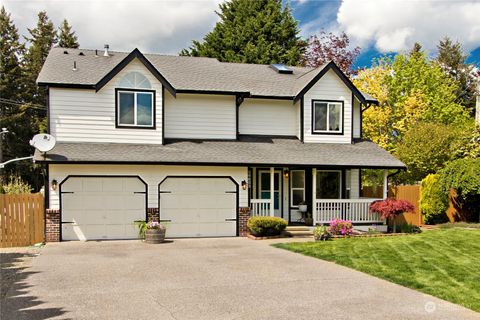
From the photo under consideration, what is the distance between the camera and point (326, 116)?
20625 millimetres

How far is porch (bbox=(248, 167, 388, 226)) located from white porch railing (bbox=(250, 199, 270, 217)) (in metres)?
0.04

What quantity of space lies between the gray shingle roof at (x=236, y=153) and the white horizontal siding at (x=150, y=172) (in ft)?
1.50

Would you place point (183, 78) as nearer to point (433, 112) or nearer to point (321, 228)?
point (321, 228)

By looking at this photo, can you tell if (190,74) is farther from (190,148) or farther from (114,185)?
(114,185)

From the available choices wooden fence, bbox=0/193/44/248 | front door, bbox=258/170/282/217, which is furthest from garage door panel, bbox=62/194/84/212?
front door, bbox=258/170/282/217

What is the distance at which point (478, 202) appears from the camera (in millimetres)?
22406

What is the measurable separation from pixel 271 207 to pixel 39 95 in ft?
126

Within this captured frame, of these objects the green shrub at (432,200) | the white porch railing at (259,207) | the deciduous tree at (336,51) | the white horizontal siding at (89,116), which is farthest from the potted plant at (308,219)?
the deciduous tree at (336,51)

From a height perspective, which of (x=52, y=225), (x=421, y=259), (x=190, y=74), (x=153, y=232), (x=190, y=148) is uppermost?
(x=190, y=74)

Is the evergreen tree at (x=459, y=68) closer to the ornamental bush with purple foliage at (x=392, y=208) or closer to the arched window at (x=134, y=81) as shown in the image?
the ornamental bush with purple foliage at (x=392, y=208)

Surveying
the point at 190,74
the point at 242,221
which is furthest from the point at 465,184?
the point at 190,74

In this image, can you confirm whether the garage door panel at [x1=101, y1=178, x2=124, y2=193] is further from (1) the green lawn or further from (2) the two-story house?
(1) the green lawn

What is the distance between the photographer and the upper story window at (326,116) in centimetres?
2053

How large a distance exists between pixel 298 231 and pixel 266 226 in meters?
1.85
